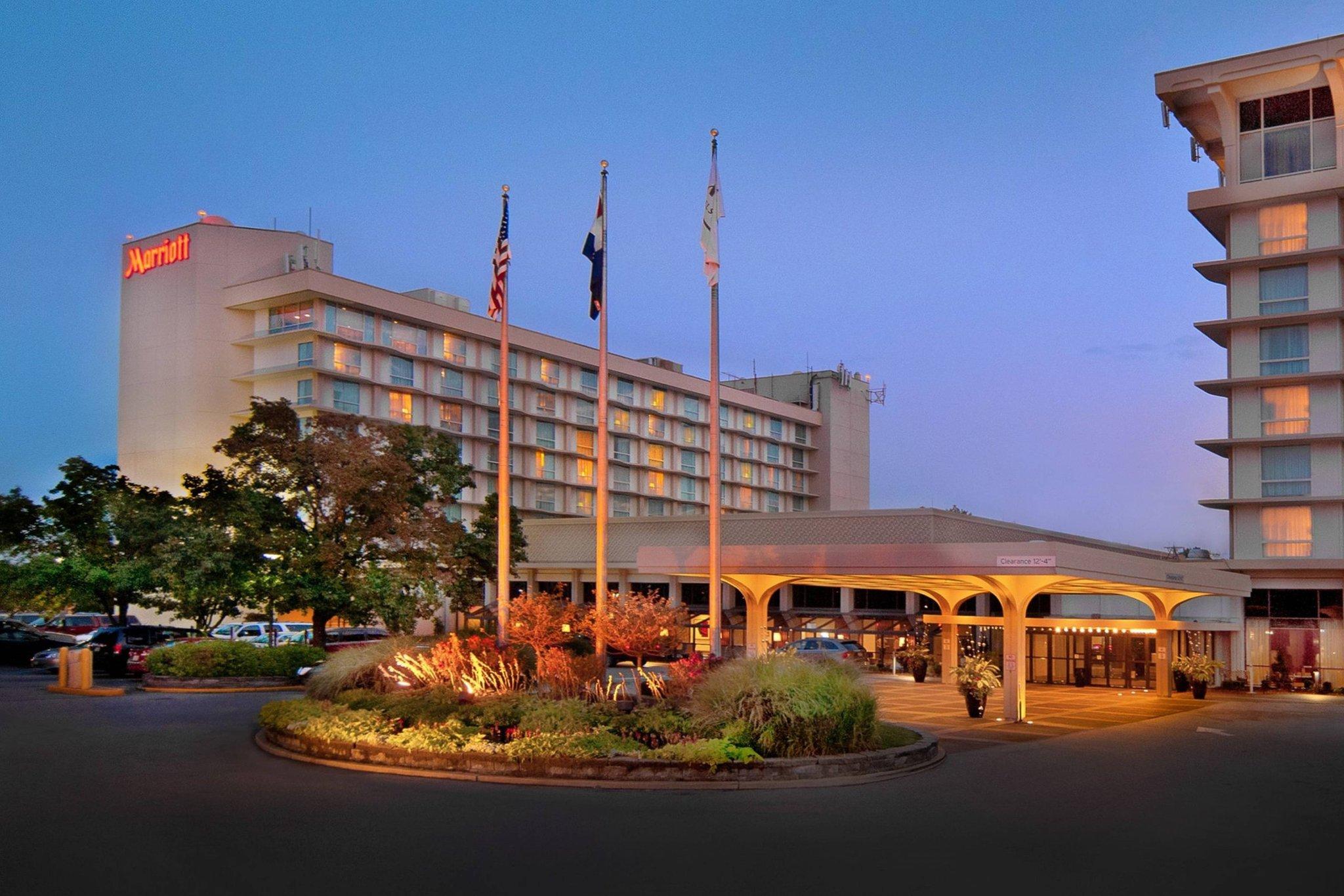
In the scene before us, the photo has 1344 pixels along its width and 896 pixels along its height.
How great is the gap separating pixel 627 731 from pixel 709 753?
1860mm

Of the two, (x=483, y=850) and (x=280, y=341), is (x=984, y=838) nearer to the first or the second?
(x=483, y=850)

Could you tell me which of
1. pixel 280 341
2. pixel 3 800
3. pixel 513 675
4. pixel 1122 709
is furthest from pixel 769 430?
pixel 3 800

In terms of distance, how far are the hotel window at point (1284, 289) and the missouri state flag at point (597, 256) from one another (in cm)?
3836

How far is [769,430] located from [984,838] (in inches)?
3488

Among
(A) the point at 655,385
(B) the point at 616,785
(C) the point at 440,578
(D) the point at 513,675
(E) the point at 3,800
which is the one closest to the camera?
(E) the point at 3,800

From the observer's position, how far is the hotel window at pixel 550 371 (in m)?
83.2

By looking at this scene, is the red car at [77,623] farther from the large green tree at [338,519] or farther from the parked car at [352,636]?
the large green tree at [338,519]

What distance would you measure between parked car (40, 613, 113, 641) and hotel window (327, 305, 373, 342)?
19.0 meters

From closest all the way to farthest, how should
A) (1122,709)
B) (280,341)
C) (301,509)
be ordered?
(1122,709) < (301,509) < (280,341)

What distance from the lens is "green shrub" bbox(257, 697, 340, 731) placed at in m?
21.2

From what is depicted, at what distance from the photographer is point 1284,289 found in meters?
52.8

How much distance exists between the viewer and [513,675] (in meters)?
22.7

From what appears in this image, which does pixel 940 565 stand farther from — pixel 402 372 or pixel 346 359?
pixel 402 372

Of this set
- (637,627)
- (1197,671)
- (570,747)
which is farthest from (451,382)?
(570,747)
